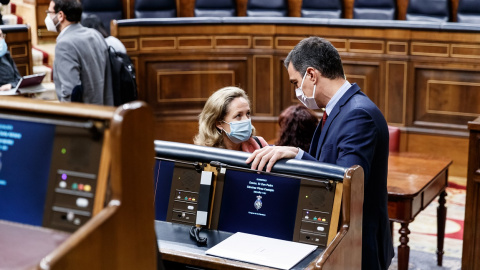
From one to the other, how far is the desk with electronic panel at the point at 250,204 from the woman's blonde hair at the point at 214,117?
0.66 meters

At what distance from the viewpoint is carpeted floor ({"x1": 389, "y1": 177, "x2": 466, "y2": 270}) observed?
4.51 metres

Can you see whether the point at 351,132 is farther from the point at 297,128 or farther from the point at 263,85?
the point at 263,85

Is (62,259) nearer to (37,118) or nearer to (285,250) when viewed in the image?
(37,118)

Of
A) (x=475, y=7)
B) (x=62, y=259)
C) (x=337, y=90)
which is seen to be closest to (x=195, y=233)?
(x=337, y=90)

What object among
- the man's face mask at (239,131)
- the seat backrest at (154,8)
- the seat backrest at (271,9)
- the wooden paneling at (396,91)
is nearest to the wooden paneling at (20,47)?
the seat backrest at (154,8)

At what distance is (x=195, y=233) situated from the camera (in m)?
2.22

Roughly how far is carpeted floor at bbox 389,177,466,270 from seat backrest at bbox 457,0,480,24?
2.25 meters

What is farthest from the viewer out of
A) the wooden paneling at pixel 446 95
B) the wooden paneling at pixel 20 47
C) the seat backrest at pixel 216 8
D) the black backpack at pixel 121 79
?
the seat backrest at pixel 216 8

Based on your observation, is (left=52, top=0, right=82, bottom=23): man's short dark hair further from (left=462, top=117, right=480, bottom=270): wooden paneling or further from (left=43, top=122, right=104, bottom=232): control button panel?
(left=43, top=122, right=104, bottom=232): control button panel

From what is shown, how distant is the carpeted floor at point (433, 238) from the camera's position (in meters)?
4.51

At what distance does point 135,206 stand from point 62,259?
0.21 m

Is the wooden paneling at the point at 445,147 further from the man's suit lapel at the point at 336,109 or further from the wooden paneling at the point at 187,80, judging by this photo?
the man's suit lapel at the point at 336,109

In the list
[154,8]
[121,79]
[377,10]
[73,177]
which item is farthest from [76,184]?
[154,8]

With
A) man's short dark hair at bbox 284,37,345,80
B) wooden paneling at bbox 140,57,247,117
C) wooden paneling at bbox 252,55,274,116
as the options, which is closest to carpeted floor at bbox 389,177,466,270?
man's short dark hair at bbox 284,37,345,80
